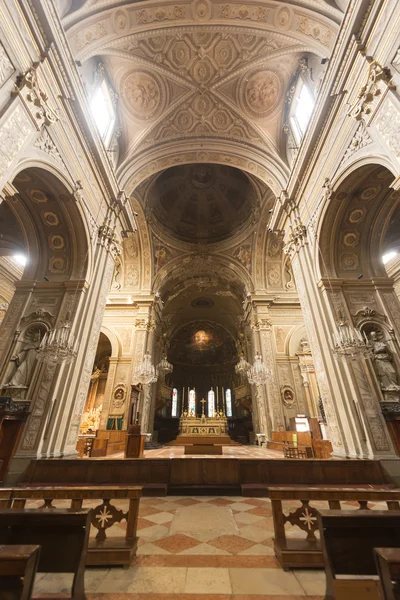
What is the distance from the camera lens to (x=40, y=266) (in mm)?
7621

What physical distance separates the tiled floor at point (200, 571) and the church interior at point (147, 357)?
0.02 meters

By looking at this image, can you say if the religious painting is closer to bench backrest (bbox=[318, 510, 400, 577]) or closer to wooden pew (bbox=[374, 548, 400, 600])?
bench backrest (bbox=[318, 510, 400, 577])

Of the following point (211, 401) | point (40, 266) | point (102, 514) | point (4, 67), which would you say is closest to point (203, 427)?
point (40, 266)

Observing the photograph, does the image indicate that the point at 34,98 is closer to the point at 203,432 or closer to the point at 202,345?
the point at 203,432

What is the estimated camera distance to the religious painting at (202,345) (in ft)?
85.3

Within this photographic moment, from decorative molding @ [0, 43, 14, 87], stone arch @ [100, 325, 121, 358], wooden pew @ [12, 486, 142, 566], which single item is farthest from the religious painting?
wooden pew @ [12, 486, 142, 566]

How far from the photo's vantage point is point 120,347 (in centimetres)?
1453

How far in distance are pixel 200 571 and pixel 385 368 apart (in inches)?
235

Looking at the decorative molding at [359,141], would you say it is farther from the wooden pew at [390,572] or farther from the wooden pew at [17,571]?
the wooden pew at [17,571]

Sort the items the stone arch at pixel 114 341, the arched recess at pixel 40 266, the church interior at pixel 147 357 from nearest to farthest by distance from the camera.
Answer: the church interior at pixel 147 357, the arched recess at pixel 40 266, the stone arch at pixel 114 341

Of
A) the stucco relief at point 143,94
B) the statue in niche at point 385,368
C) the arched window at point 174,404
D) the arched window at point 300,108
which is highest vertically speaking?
the stucco relief at point 143,94

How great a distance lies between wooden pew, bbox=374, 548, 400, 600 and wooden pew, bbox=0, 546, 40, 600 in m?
1.90

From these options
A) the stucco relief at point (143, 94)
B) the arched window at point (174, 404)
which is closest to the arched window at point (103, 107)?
the stucco relief at point (143, 94)

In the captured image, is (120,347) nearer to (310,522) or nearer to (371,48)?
(310,522)
